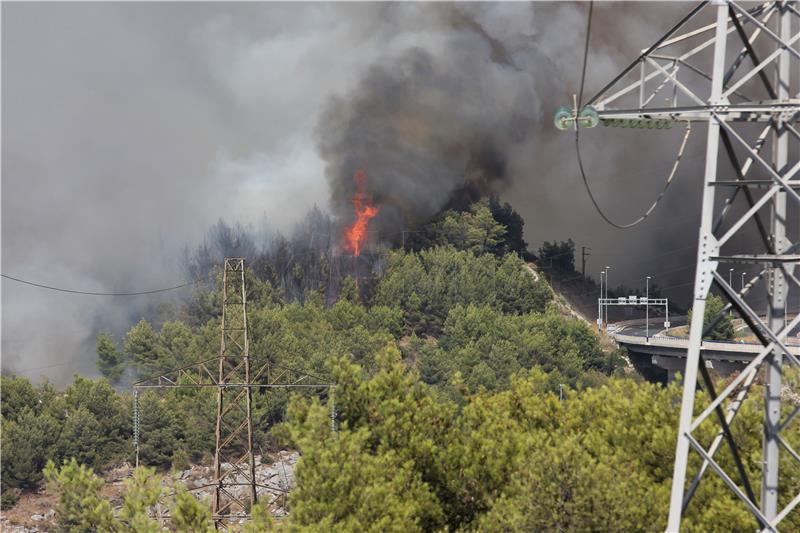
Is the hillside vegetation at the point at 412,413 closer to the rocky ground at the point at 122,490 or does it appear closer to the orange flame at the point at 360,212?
the rocky ground at the point at 122,490

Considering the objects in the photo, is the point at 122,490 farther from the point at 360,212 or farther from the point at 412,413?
the point at 360,212

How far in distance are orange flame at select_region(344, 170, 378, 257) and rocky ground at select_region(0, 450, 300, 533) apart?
120 feet

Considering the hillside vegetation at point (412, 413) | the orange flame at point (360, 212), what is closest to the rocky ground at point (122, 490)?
the hillside vegetation at point (412, 413)

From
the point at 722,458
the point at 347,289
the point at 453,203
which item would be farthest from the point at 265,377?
the point at 722,458

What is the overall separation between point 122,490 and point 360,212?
4896 cm

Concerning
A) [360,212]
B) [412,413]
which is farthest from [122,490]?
[360,212]

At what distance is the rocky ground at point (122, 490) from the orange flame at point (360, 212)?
36522 millimetres

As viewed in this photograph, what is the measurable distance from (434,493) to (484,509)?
100 cm

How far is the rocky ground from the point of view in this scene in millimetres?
44094

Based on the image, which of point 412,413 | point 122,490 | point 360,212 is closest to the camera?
point 412,413

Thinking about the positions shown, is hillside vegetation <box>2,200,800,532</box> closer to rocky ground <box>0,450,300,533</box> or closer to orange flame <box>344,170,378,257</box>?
rocky ground <box>0,450,300,533</box>

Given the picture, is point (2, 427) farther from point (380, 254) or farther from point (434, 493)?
point (380, 254)

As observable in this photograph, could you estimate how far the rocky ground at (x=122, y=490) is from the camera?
4409 centimetres

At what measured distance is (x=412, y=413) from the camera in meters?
18.1
